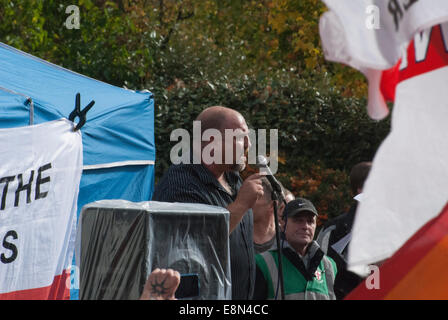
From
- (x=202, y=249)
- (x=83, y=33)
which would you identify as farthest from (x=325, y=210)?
(x=202, y=249)

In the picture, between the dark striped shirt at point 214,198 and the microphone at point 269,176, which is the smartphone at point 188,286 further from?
the dark striped shirt at point 214,198

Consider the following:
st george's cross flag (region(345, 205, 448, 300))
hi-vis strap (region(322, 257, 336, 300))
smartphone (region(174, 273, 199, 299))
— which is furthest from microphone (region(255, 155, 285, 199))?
hi-vis strap (region(322, 257, 336, 300))

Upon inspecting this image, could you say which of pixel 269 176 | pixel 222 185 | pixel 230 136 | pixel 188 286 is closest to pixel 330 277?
pixel 222 185

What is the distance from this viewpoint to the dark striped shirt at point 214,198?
308 centimetres

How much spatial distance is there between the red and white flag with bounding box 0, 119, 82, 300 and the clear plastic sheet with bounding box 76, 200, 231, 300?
5.77ft

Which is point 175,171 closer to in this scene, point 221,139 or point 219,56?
point 221,139

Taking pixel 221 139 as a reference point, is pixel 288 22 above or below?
above

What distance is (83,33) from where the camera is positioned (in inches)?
378

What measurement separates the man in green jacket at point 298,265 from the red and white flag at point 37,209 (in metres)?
1.40

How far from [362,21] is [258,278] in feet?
5.82

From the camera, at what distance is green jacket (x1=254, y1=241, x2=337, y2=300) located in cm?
329

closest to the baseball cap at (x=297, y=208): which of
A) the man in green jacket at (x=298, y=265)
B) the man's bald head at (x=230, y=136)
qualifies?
the man in green jacket at (x=298, y=265)

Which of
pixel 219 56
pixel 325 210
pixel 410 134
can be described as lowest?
pixel 410 134

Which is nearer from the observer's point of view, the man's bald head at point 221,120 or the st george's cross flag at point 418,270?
the st george's cross flag at point 418,270
